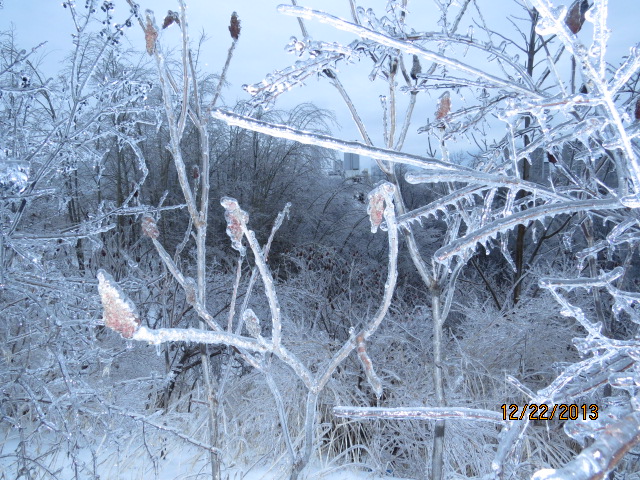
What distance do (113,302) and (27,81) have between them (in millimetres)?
1554

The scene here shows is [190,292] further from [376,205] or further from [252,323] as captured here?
[376,205]

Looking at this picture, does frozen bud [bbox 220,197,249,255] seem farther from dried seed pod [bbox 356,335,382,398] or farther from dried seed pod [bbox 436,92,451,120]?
dried seed pod [bbox 436,92,451,120]

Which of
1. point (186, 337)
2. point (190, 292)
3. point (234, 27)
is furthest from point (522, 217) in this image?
point (234, 27)

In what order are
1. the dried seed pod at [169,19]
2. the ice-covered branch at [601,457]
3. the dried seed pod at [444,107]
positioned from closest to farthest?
the ice-covered branch at [601,457] < the dried seed pod at [444,107] < the dried seed pod at [169,19]

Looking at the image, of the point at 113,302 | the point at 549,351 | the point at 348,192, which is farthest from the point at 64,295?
the point at 348,192

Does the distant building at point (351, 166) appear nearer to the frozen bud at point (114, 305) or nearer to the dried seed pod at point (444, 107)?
the dried seed pod at point (444, 107)

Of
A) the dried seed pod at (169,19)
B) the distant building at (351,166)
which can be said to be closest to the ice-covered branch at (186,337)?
the dried seed pod at (169,19)

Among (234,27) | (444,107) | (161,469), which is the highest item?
(234,27)

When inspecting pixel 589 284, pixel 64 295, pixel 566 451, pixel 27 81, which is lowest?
pixel 566 451

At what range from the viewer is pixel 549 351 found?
310cm

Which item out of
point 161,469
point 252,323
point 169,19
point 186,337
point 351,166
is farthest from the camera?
point 351,166

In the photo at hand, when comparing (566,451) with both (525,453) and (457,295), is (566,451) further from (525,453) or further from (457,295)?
(457,295)

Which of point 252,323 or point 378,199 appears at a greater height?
point 378,199
